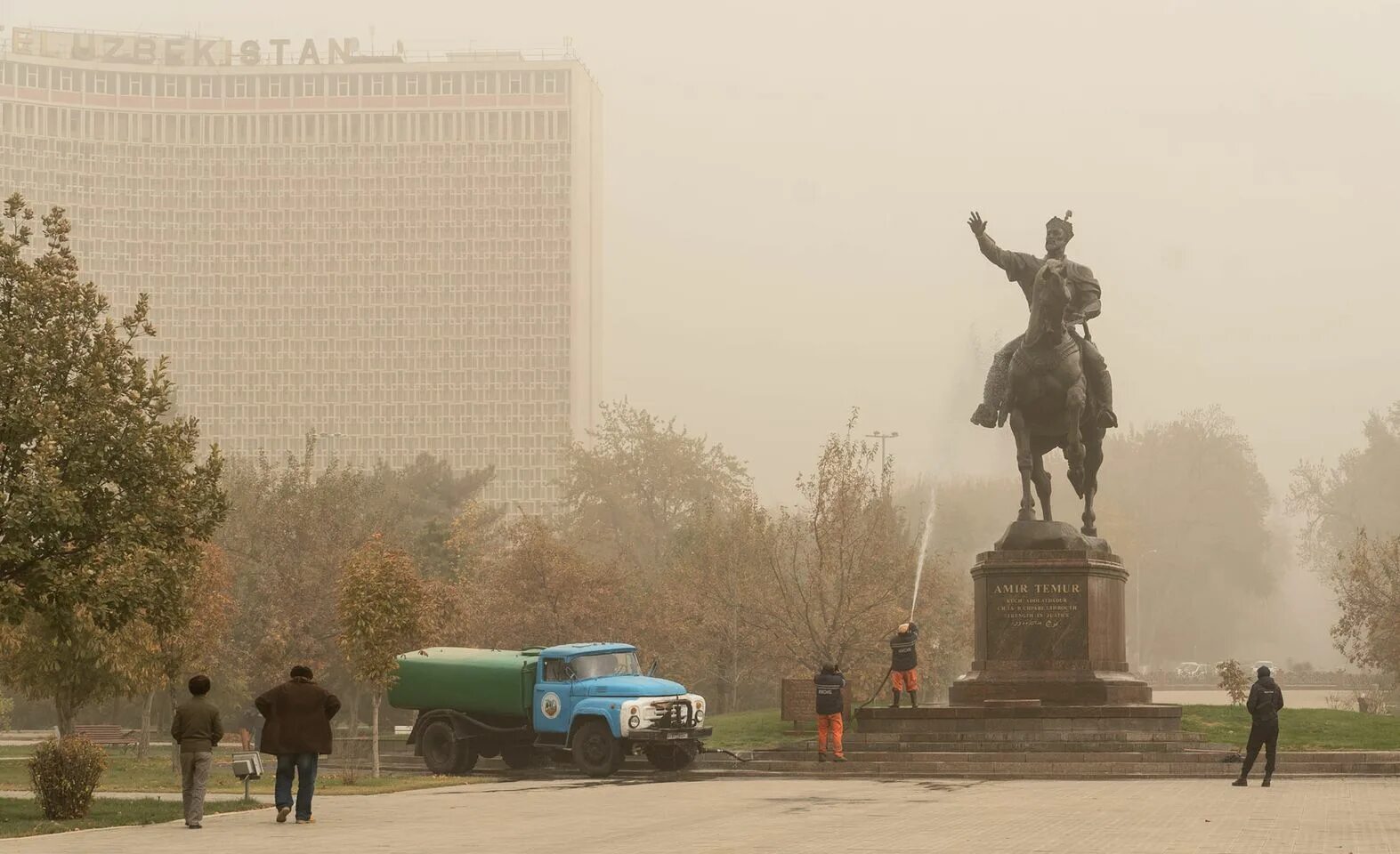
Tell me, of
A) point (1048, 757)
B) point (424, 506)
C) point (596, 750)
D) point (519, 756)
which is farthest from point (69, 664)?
point (424, 506)

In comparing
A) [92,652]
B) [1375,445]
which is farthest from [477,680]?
[1375,445]

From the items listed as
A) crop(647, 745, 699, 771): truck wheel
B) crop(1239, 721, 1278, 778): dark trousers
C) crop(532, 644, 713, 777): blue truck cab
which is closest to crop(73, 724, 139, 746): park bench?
crop(532, 644, 713, 777): blue truck cab

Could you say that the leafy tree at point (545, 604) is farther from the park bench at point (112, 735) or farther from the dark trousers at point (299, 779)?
the dark trousers at point (299, 779)

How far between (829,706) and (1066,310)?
28.4 feet

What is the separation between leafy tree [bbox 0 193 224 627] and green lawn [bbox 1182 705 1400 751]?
16924mm

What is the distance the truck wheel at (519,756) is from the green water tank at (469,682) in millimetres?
532

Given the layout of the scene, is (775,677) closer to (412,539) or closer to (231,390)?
(412,539)

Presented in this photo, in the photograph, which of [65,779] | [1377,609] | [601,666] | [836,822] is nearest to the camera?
[836,822]

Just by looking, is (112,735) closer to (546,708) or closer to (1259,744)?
(546,708)

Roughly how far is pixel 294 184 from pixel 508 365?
94.7ft

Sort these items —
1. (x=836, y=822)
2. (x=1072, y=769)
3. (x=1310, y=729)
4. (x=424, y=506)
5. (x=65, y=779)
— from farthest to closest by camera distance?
(x=424, y=506) → (x=1310, y=729) → (x=1072, y=769) → (x=65, y=779) → (x=836, y=822)

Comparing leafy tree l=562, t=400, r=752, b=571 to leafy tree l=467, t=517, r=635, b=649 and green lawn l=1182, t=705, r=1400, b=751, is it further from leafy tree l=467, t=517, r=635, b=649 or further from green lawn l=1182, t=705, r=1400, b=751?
green lawn l=1182, t=705, r=1400, b=751

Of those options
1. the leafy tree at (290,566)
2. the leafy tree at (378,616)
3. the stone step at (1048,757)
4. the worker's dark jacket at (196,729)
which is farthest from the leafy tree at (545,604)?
the worker's dark jacket at (196,729)

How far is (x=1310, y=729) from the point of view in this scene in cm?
3195
